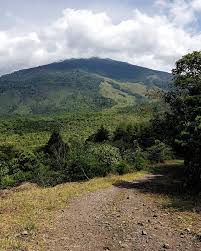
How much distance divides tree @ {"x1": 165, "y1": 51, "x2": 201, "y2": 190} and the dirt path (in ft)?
18.1

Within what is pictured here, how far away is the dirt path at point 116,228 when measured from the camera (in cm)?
1622

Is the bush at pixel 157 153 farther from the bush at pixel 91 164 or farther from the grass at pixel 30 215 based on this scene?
the grass at pixel 30 215

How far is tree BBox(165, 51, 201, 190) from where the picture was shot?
3014 cm

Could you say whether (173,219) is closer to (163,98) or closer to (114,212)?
(114,212)

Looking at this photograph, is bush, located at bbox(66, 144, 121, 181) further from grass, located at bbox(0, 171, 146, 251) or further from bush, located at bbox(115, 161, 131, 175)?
grass, located at bbox(0, 171, 146, 251)

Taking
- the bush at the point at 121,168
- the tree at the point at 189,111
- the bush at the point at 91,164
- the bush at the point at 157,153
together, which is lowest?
the bush at the point at 157,153

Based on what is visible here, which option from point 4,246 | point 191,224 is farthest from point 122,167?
point 4,246

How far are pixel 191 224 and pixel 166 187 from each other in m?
14.4

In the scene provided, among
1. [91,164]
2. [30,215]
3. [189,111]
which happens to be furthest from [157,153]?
[30,215]

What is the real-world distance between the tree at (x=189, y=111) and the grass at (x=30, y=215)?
22.9 feet

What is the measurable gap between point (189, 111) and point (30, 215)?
16.9 metres

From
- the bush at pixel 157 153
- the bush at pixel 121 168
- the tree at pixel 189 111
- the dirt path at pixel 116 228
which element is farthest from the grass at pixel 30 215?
the bush at pixel 157 153

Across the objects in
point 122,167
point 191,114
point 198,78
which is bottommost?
point 122,167

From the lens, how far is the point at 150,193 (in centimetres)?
2966
